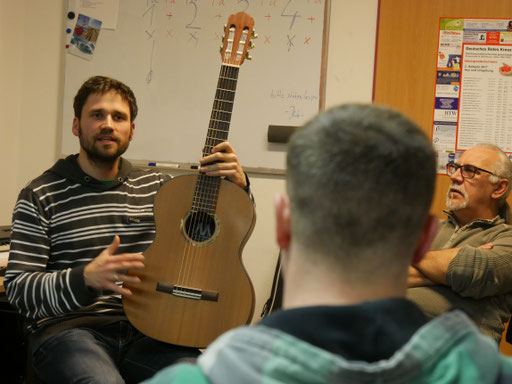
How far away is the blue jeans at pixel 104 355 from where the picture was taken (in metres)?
1.63

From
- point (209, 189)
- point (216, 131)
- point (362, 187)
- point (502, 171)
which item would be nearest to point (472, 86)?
point (502, 171)

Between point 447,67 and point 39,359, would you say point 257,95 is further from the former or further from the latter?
point 39,359

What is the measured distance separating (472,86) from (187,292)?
188 cm

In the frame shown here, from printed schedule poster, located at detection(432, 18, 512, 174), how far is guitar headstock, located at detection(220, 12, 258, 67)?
128 cm

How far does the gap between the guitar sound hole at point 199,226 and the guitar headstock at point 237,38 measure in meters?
0.55

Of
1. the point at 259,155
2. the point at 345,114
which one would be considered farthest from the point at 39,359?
the point at 259,155

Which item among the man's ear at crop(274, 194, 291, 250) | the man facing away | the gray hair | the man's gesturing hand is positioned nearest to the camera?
the man facing away

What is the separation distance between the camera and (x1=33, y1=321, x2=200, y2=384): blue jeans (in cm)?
163

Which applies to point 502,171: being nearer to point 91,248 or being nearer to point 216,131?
point 216,131

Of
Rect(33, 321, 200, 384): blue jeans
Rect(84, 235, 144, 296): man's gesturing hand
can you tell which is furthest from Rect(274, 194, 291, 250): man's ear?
Rect(33, 321, 200, 384): blue jeans

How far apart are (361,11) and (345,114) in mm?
2393

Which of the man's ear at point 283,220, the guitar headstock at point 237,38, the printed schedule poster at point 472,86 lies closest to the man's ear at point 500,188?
the printed schedule poster at point 472,86

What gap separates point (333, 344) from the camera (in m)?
0.66

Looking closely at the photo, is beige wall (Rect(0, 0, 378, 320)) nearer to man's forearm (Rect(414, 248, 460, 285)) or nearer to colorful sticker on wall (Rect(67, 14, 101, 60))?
colorful sticker on wall (Rect(67, 14, 101, 60))
